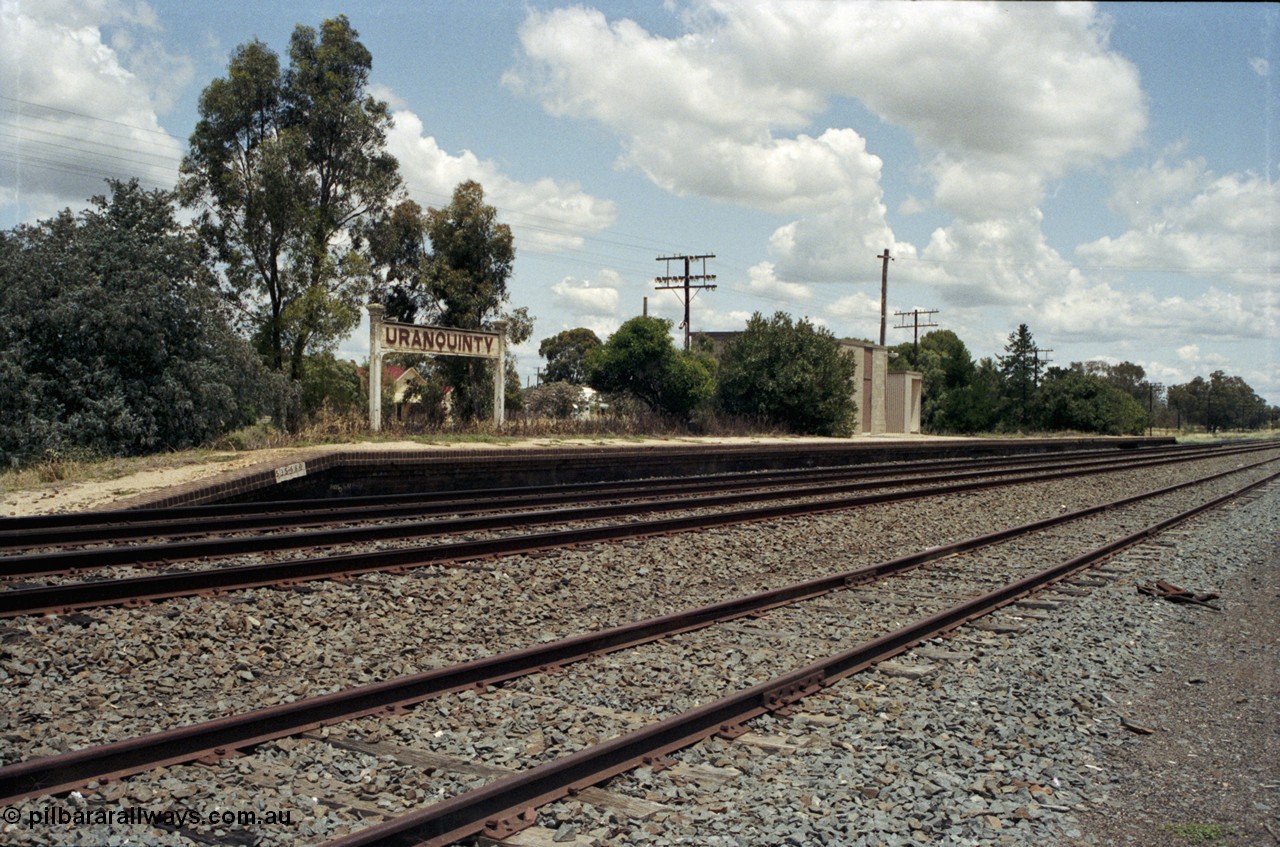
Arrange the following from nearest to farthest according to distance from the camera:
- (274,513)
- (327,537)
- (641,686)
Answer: (641,686) → (327,537) → (274,513)

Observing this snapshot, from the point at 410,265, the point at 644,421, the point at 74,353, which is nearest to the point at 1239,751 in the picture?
the point at 74,353

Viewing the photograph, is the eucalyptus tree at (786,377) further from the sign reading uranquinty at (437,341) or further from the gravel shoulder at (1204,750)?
the gravel shoulder at (1204,750)

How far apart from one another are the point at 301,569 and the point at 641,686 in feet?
11.9

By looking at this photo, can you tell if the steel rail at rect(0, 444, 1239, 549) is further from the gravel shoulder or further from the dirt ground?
the gravel shoulder

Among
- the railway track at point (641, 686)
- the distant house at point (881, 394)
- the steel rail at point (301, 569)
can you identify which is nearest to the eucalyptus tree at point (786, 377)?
the distant house at point (881, 394)

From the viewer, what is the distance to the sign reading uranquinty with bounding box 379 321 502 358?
22953 mm

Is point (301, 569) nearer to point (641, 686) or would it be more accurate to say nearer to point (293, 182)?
point (641, 686)

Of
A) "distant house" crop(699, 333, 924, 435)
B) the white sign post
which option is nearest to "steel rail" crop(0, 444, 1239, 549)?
the white sign post

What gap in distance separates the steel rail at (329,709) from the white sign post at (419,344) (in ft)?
51.4

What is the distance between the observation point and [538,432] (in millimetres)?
26938

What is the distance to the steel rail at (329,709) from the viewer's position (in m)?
4.16

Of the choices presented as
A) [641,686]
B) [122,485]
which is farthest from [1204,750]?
[122,485]

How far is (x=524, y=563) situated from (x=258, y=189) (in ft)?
73.2

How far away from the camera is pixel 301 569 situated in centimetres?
827
